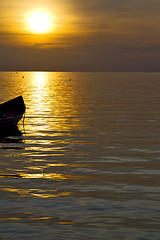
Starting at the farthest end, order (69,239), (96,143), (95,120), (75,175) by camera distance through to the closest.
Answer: (95,120) → (96,143) → (75,175) → (69,239)

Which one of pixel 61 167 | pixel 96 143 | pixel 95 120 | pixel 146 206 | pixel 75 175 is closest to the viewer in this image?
pixel 146 206

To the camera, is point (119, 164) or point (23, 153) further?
point (23, 153)

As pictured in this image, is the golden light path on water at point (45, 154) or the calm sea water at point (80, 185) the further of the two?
the golden light path on water at point (45, 154)

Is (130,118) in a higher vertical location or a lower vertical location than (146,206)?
higher

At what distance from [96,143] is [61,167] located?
26.6 feet

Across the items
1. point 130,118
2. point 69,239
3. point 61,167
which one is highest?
point 130,118

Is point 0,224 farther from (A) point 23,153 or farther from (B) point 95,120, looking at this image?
(B) point 95,120

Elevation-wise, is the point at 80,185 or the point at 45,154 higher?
the point at 45,154

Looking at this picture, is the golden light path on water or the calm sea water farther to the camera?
the golden light path on water

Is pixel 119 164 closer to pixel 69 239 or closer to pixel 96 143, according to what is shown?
pixel 96 143

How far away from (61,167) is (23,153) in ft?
16.1

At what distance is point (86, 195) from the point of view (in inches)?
635

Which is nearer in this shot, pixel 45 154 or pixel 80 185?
pixel 80 185

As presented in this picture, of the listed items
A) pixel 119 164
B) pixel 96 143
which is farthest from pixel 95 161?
pixel 96 143
